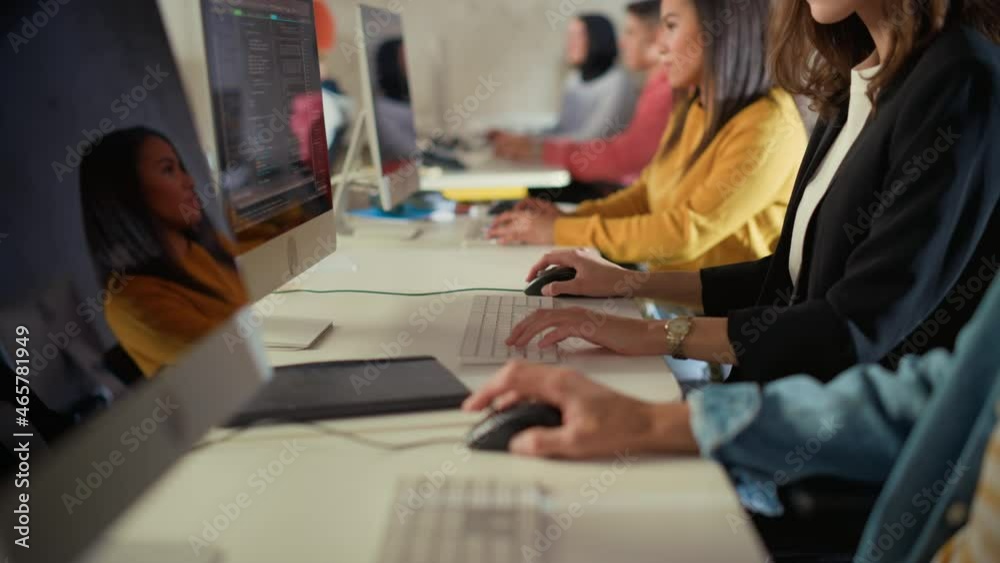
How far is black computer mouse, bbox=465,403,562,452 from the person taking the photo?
82 centimetres

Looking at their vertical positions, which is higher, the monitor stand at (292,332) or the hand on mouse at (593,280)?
the monitor stand at (292,332)

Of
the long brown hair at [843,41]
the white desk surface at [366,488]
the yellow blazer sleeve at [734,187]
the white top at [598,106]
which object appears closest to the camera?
the white desk surface at [366,488]

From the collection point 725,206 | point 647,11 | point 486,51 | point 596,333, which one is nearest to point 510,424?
point 596,333

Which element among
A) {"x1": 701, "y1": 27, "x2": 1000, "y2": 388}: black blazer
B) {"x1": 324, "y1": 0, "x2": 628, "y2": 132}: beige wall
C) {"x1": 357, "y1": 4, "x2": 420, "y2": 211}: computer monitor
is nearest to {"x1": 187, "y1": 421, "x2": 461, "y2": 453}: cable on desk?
{"x1": 701, "y1": 27, "x2": 1000, "y2": 388}: black blazer

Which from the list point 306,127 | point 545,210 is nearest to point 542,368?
point 306,127

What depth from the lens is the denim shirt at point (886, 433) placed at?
0.72m

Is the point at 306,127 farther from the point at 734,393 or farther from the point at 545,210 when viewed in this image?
the point at 545,210

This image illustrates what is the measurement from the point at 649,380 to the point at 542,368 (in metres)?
0.23

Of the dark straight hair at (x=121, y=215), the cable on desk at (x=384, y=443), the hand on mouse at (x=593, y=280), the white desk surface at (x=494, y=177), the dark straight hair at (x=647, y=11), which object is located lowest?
the white desk surface at (x=494, y=177)

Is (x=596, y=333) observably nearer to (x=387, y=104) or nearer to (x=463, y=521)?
(x=463, y=521)

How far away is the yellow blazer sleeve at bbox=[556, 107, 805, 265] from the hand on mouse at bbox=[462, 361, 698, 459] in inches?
44.3

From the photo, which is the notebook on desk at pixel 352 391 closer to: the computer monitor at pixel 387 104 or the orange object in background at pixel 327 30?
the computer monitor at pixel 387 104

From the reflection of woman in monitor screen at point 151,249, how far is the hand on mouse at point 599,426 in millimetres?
312

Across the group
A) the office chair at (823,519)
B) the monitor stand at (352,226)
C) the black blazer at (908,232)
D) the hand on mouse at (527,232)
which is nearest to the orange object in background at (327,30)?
the monitor stand at (352,226)
